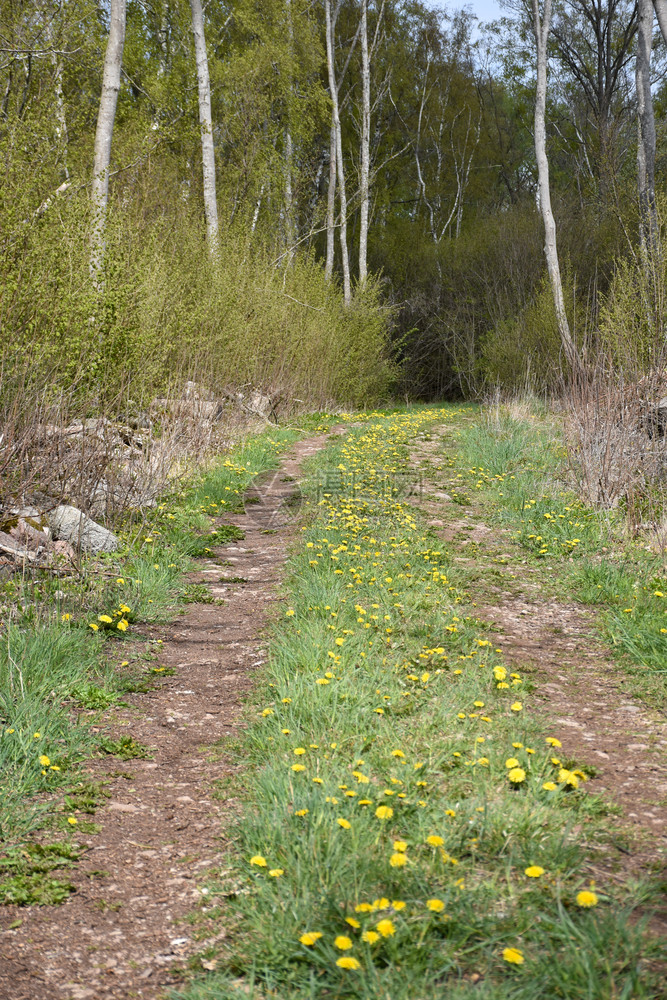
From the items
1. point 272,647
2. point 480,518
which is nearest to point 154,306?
point 480,518

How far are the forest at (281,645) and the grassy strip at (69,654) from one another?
21 mm

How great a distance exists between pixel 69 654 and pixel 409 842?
2275 millimetres

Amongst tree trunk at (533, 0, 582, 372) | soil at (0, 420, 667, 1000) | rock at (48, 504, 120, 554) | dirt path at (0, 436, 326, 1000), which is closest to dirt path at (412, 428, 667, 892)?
soil at (0, 420, 667, 1000)

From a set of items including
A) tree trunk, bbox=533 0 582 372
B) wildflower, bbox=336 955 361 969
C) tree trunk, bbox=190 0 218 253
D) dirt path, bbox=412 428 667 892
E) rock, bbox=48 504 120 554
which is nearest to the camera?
wildflower, bbox=336 955 361 969

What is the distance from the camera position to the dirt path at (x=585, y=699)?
272cm

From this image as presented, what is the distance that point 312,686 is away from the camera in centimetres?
374

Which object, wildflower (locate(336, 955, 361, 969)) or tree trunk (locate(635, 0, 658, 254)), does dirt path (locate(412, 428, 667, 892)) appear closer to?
wildflower (locate(336, 955, 361, 969))

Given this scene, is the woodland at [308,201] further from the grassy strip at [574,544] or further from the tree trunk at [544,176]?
the grassy strip at [574,544]

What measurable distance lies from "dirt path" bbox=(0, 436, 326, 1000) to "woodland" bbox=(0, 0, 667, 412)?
227cm

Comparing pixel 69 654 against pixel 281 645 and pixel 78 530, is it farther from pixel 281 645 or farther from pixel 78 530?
pixel 78 530

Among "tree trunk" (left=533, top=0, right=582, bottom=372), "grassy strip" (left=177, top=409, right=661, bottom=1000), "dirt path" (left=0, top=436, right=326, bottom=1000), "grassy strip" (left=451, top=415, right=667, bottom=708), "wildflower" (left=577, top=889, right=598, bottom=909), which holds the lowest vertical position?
"dirt path" (left=0, top=436, right=326, bottom=1000)

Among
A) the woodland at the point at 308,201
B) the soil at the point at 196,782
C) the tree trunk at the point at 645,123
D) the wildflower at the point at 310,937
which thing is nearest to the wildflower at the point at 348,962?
the wildflower at the point at 310,937

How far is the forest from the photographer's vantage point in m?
2.24

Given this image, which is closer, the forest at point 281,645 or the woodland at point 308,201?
the forest at point 281,645
